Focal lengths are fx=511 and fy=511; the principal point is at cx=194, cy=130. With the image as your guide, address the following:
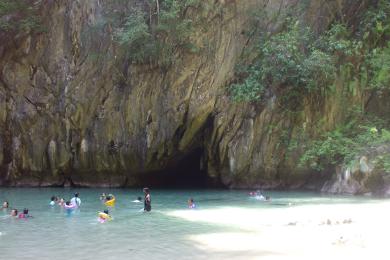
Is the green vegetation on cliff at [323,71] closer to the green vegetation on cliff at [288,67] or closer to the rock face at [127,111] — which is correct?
the green vegetation on cliff at [288,67]

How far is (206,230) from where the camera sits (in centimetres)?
1323

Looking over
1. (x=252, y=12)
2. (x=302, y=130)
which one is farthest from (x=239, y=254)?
(x=252, y=12)

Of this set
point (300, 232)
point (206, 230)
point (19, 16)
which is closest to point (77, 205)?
point (206, 230)

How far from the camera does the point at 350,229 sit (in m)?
12.6

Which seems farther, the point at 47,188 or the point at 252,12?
the point at 47,188

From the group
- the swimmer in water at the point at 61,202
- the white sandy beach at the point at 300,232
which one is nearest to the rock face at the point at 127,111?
the swimmer in water at the point at 61,202

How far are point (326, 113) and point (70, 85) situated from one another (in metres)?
13.0

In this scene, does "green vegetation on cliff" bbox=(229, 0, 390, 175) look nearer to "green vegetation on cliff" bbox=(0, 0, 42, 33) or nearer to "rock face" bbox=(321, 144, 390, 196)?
"rock face" bbox=(321, 144, 390, 196)

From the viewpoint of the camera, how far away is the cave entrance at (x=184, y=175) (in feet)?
95.8

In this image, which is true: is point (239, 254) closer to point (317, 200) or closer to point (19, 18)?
point (317, 200)

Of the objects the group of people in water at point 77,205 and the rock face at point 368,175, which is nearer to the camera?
the group of people in water at point 77,205

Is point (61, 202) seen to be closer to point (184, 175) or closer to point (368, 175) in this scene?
point (368, 175)

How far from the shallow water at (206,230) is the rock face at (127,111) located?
5.43 metres

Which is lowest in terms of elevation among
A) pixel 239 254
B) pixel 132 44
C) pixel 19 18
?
pixel 239 254
